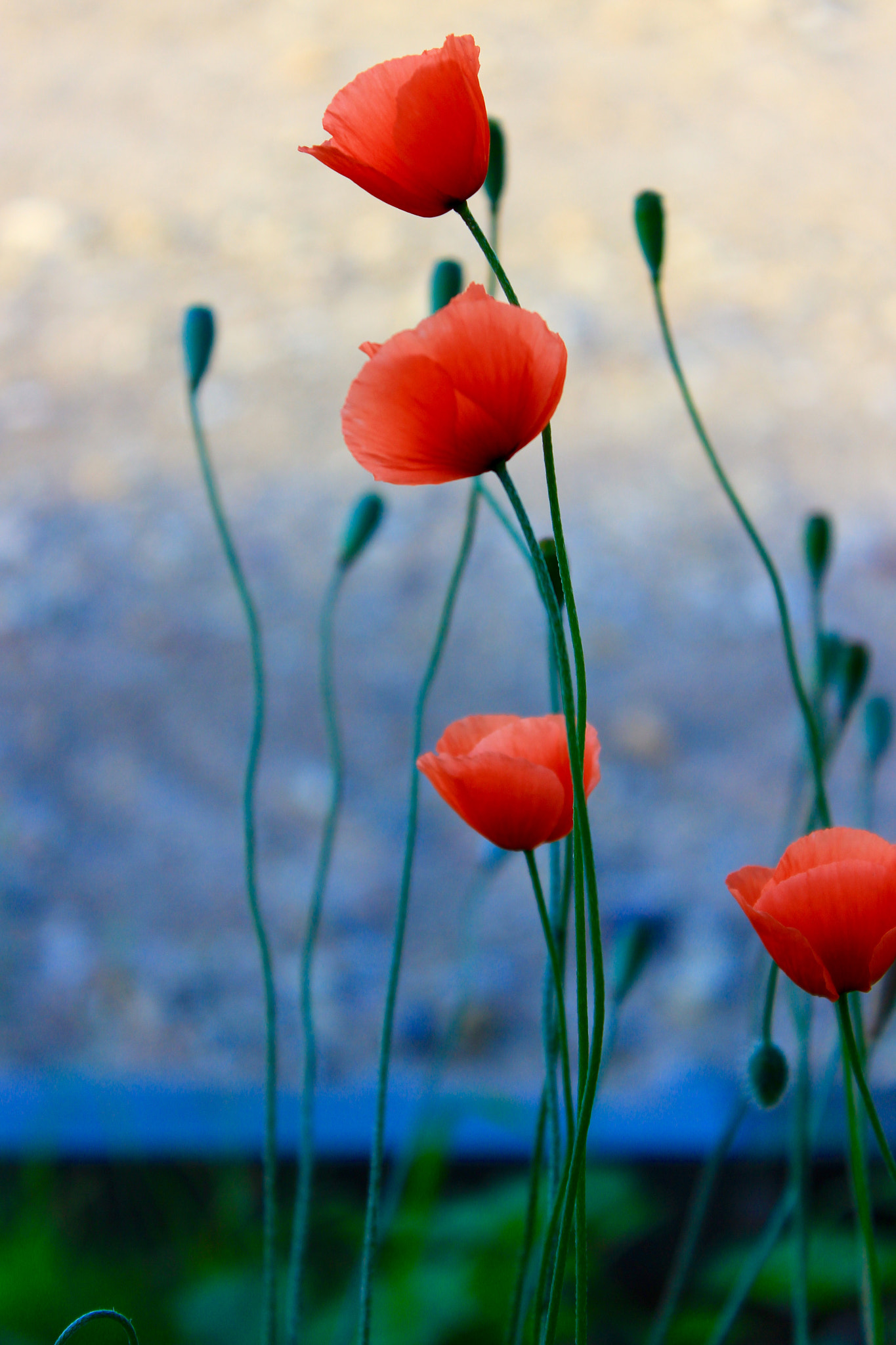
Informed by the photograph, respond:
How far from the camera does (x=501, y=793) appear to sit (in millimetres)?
195

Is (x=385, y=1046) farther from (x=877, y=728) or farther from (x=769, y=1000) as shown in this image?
(x=877, y=728)

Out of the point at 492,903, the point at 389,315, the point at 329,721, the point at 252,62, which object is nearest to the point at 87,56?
the point at 252,62

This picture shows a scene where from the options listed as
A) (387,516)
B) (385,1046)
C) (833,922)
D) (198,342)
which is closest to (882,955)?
(833,922)

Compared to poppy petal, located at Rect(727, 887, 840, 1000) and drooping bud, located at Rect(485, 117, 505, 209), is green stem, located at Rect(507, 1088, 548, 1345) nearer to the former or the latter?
poppy petal, located at Rect(727, 887, 840, 1000)

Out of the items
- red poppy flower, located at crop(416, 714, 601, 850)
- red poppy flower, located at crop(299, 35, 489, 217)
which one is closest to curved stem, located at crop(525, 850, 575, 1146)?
red poppy flower, located at crop(416, 714, 601, 850)

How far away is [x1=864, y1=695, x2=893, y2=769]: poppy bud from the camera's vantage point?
1.22ft

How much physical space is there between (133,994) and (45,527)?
798mm

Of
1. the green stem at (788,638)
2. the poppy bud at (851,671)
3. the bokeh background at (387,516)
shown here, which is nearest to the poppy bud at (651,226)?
the green stem at (788,638)

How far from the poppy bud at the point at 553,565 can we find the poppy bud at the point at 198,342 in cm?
15

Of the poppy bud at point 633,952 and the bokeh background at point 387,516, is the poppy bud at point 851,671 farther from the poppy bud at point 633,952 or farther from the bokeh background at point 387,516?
the bokeh background at point 387,516

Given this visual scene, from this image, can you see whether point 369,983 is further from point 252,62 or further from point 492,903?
point 252,62

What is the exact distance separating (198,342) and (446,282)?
0.22ft

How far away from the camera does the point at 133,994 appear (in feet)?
3.83

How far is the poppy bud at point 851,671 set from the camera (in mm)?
318
